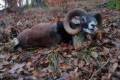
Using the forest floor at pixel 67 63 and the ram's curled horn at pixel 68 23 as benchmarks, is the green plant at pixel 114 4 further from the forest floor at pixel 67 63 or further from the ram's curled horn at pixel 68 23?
the forest floor at pixel 67 63

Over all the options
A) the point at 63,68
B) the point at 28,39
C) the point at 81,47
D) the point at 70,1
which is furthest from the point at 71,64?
the point at 70,1

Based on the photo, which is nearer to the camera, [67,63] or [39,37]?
[67,63]

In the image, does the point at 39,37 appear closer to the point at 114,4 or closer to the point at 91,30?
the point at 91,30

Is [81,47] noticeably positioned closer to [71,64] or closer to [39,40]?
[71,64]

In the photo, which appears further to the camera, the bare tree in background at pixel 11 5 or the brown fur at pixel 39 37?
the bare tree in background at pixel 11 5

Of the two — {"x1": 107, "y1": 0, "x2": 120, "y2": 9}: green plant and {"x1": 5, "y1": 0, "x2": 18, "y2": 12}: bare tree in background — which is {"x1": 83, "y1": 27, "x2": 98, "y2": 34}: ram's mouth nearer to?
{"x1": 107, "y1": 0, "x2": 120, "y2": 9}: green plant

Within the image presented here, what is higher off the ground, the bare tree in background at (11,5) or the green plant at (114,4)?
the green plant at (114,4)

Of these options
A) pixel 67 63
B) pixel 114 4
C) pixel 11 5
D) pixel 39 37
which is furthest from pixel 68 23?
pixel 11 5

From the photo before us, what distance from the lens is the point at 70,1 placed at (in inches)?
606

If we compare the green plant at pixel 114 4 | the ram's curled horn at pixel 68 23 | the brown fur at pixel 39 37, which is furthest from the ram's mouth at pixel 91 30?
the green plant at pixel 114 4

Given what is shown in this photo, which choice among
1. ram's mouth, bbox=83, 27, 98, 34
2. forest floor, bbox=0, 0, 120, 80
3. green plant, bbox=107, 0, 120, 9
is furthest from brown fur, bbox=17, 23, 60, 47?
green plant, bbox=107, 0, 120, 9

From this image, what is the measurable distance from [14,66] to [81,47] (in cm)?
125


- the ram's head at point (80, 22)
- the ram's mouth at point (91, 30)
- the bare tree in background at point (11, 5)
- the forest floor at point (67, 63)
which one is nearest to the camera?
the forest floor at point (67, 63)

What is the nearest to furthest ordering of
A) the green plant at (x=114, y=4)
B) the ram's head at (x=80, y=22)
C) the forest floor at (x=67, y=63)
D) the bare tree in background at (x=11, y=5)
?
the forest floor at (x=67, y=63)
the ram's head at (x=80, y=22)
the green plant at (x=114, y=4)
the bare tree in background at (x=11, y=5)
